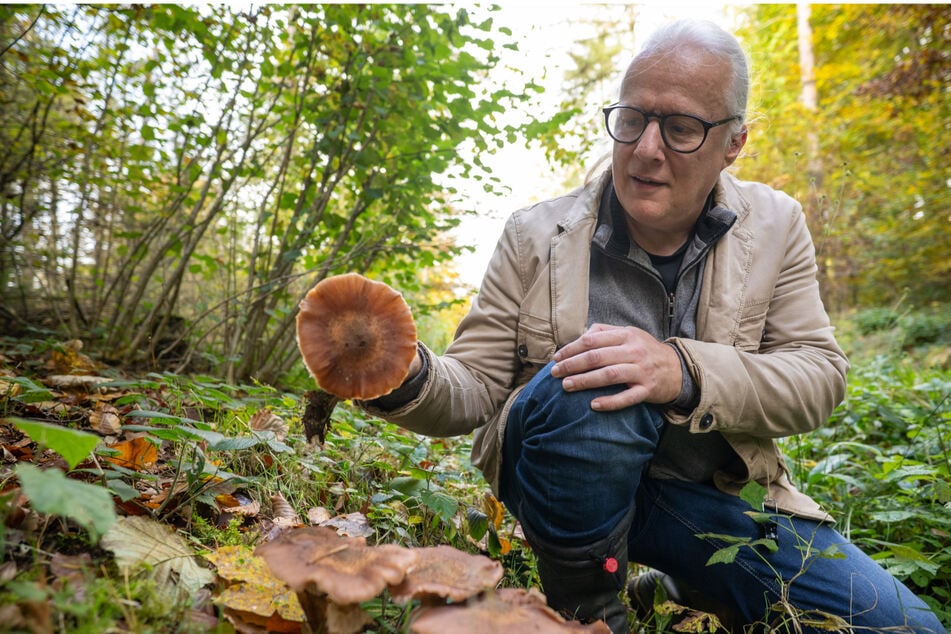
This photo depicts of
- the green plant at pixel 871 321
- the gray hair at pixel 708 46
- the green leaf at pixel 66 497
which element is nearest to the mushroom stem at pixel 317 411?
the green leaf at pixel 66 497

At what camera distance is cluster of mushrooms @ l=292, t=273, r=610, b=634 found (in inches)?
39.0

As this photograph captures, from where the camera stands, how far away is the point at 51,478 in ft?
3.06

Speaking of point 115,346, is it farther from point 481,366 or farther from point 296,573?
point 296,573

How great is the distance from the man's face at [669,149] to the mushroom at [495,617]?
4.78ft

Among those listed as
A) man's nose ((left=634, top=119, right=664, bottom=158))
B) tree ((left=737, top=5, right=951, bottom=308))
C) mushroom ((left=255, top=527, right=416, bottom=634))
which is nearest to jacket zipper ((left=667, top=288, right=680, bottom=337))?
man's nose ((left=634, top=119, right=664, bottom=158))

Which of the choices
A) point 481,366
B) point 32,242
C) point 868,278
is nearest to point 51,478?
point 481,366

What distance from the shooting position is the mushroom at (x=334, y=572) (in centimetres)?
99

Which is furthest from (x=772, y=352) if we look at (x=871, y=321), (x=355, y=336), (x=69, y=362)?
(x=871, y=321)

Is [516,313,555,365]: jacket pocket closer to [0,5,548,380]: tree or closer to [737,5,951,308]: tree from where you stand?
[0,5,548,380]: tree

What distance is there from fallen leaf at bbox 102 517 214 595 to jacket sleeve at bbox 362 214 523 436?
0.66m

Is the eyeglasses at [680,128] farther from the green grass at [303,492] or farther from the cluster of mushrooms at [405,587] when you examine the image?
the cluster of mushrooms at [405,587]

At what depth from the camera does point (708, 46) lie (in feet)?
6.60

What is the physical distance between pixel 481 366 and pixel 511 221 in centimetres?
63

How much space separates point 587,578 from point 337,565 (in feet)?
3.01
